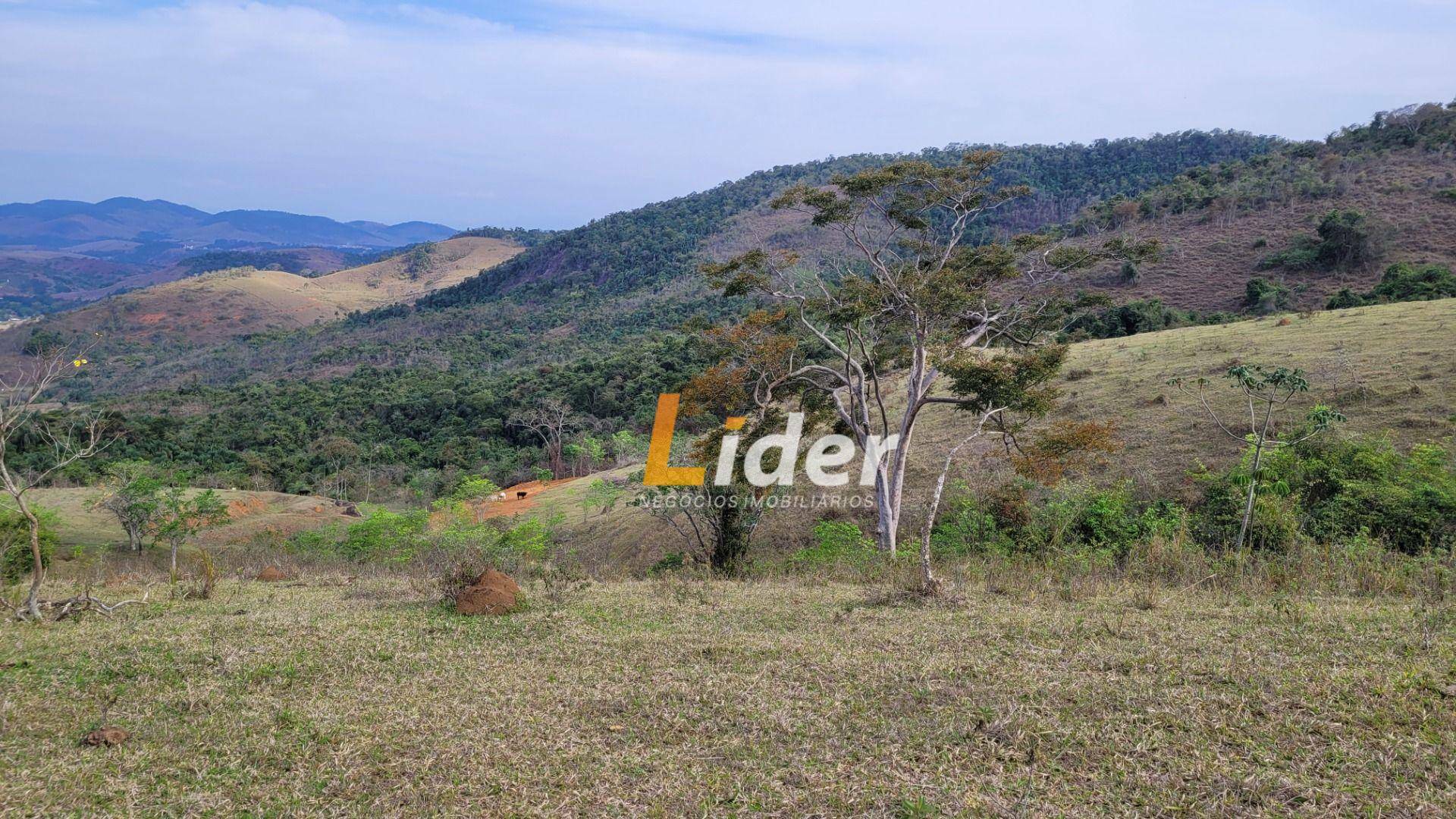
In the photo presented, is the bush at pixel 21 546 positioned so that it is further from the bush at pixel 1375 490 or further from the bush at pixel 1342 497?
the bush at pixel 1375 490

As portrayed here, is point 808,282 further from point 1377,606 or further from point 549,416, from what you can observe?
point 549,416

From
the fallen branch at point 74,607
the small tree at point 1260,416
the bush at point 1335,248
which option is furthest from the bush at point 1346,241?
the fallen branch at point 74,607

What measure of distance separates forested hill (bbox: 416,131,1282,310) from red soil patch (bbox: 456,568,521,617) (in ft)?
235

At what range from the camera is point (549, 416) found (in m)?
44.2

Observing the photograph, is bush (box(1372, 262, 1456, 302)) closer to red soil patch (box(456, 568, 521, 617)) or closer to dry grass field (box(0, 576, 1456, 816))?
dry grass field (box(0, 576, 1456, 816))

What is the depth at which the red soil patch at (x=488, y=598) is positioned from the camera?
7.82 meters

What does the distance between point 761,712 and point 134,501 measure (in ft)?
78.1

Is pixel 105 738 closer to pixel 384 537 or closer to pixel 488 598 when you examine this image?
pixel 488 598

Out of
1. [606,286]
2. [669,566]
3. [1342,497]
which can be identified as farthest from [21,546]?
[606,286]

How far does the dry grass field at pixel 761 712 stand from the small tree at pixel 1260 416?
4.78 m

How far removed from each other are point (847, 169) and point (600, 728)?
320 ft

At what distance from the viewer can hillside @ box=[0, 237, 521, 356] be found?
3912 inches

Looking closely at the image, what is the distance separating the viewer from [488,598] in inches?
313

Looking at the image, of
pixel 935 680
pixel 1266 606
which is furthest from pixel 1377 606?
pixel 935 680
